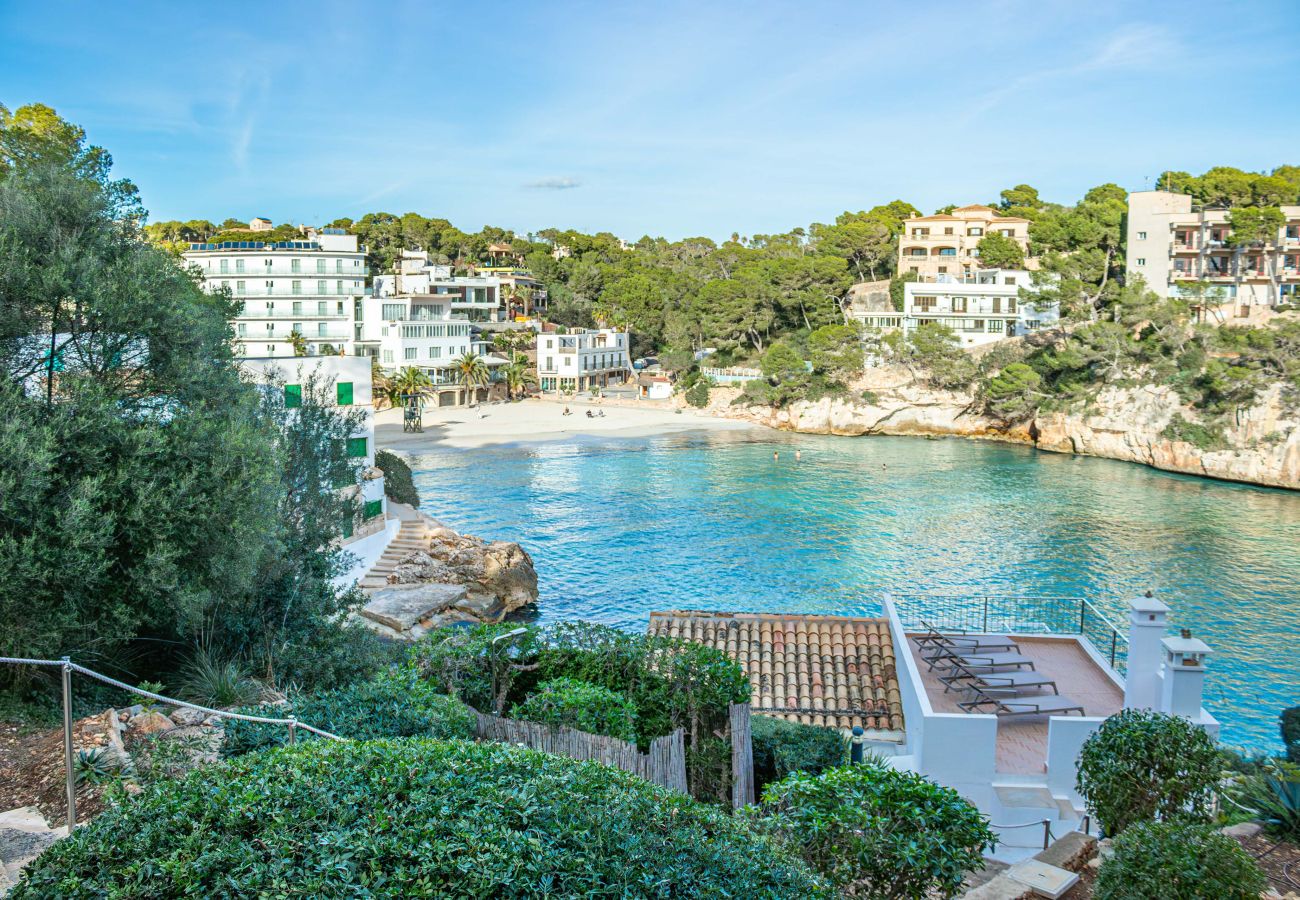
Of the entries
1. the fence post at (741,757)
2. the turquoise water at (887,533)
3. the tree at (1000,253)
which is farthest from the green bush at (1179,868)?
the tree at (1000,253)

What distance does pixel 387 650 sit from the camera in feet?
45.2

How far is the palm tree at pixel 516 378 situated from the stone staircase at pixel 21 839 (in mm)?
70756

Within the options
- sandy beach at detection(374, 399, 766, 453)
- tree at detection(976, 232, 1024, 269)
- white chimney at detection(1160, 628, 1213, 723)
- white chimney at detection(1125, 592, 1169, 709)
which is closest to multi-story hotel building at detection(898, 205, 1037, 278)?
tree at detection(976, 232, 1024, 269)

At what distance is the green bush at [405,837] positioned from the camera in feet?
12.7

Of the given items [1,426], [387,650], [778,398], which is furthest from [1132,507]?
[1,426]

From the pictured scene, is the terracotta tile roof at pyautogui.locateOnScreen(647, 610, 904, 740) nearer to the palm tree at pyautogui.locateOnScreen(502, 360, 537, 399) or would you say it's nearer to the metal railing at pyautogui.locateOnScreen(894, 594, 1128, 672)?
the metal railing at pyautogui.locateOnScreen(894, 594, 1128, 672)

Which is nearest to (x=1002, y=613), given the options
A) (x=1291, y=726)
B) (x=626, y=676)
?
(x=1291, y=726)

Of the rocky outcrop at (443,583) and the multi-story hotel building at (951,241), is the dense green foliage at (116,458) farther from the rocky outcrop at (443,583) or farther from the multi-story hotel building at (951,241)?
the multi-story hotel building at (951,241)

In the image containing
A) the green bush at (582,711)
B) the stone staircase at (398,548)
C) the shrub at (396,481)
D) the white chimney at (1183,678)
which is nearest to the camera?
the green bush at (582,711)

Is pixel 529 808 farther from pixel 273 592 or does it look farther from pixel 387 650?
pixel 387 650

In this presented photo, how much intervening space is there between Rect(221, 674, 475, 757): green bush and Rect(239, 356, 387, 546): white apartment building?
13.5m

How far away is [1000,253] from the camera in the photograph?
7831cm

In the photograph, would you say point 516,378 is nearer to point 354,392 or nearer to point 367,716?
point 354,392

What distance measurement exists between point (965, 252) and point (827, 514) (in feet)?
168
